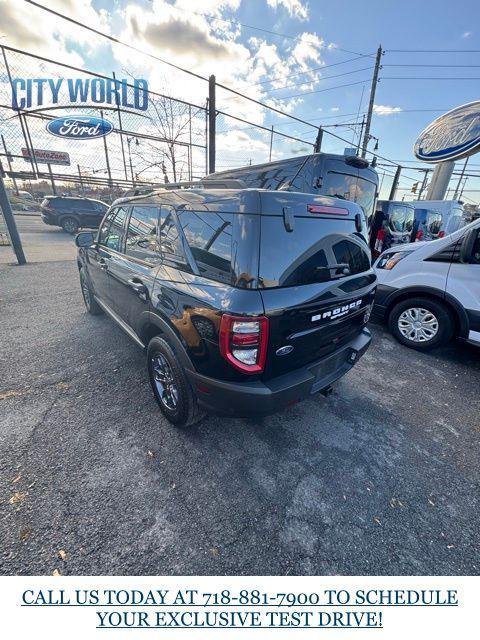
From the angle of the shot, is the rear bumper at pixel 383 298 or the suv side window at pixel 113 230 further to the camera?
the rear bumper at pixel 383 298

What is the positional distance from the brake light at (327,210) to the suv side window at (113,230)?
220cm

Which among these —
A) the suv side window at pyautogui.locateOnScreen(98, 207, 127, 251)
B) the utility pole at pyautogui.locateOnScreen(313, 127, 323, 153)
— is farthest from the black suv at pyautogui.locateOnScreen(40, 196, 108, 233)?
the suv side window at pyautogui.locateOnScreen(98, 207, 127, 251)

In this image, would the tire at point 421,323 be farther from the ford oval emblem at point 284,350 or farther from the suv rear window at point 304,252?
the ford oval emblem at point 284,350

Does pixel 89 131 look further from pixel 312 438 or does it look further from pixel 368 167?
pixel 312 438

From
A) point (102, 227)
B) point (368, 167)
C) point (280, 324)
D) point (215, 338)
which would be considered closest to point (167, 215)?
point (215, 338)

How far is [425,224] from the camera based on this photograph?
10.9 meters

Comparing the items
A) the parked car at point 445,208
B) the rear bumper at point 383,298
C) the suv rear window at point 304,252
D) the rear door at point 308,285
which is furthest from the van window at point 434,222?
the suv rear window at point 304,252

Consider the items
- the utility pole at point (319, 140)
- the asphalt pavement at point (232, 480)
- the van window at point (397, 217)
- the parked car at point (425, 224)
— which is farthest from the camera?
the utility pole at point (319, 140)

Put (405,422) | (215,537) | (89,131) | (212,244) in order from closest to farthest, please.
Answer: (215,537), (212,244), (405,422), (89,131)

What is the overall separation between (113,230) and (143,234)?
101cm

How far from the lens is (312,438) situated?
241 centimetres

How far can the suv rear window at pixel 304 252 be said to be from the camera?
1684 mm

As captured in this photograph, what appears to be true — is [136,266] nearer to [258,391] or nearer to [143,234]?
[143,234]

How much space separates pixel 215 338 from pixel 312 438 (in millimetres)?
1417
